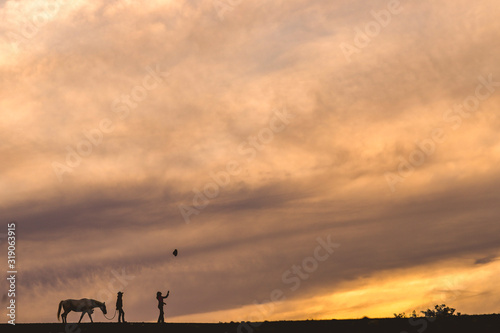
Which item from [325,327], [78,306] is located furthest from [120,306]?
[325,327]

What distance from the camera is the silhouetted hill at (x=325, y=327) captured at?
31344 millimetres

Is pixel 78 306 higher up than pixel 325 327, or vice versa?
pixel 78 306

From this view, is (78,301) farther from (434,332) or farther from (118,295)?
(434,332)

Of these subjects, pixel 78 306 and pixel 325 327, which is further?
pixel 78 306

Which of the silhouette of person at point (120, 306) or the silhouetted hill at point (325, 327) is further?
the silhouette of person at point (120, 306)

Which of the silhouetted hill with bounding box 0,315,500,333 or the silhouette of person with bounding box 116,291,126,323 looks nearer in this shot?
the silhouetted hill with bounding box 0,315,500,333

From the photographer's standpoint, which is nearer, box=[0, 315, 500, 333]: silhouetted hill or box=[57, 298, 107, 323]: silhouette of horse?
box=[0, 315, 500, 333]: silhouetted hill

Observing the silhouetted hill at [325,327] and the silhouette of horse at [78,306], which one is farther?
the silhouette of horse at [78,306]

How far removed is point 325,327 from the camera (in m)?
33.5

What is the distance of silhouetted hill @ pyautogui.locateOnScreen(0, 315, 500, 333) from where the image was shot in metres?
31.3

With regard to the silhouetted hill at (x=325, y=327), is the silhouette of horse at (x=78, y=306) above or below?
above

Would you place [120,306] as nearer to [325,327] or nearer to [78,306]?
[78,306]

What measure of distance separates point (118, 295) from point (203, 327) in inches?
376

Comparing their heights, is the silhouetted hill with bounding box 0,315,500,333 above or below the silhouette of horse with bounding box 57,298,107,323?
below
